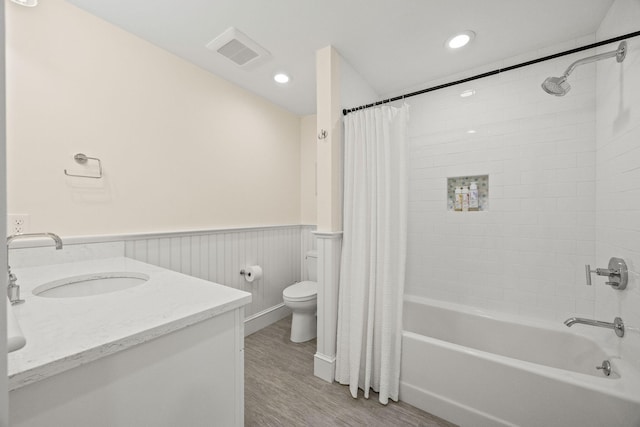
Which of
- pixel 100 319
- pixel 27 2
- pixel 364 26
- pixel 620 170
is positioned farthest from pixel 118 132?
pixel 620 170

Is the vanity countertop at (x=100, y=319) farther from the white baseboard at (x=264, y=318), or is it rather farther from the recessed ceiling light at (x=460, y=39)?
the recessed ceiling light at (x=460, y=39)

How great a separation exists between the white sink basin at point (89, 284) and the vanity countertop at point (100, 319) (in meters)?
0.06

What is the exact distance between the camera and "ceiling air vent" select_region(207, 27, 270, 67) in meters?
1.67

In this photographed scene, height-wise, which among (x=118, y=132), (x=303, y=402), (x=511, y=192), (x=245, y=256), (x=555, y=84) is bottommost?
(x=303, y=402)

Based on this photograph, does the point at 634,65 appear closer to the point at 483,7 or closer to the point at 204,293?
the point at 483,7

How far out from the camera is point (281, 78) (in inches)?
86.0

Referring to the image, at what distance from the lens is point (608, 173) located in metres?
1.45

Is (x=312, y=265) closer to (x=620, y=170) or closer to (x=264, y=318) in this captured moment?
(x=264, y=318)

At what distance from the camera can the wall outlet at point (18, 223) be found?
123 centimetres

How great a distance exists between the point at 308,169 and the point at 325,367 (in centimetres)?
210

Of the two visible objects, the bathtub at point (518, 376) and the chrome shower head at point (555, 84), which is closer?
the bathtub at point (518, 376)

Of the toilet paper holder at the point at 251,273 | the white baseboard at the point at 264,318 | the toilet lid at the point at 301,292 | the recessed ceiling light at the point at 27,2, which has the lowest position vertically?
the white baseboard at the point at 264,318

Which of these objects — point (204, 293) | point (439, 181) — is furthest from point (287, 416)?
point (439, 181)

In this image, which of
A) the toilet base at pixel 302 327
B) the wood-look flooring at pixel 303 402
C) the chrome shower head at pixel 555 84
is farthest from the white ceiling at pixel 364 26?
the wood-look flooring at pixel 303 402
